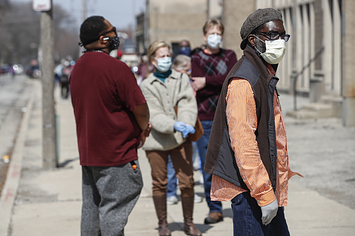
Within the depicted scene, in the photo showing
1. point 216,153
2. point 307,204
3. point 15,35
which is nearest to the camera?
point 216,153

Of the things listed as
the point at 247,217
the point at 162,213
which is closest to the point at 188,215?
the point at 162,213

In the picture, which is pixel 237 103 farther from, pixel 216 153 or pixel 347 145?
pixel 347 145

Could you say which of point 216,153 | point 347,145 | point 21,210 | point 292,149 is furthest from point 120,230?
point 347,145

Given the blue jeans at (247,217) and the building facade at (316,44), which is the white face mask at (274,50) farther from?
the building facade at (316,44)

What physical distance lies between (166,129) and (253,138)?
221 cm

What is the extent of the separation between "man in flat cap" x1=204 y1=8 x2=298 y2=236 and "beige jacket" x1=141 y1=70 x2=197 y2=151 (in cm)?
194

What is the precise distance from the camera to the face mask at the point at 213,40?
5.50 m

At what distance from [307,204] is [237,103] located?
11.9 feet

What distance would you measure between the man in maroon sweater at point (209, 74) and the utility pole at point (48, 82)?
137 inches

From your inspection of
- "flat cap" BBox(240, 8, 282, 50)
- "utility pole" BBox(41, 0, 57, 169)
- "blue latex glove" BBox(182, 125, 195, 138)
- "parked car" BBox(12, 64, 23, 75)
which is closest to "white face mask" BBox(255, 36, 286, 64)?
"flat cap" BBox(240, 8, 282, 50)

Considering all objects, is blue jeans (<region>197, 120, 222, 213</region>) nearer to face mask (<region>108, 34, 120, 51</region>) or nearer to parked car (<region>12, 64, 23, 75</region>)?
face mask (<region>108, 34, 120, 51</region>)

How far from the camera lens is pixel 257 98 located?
9.24 ft

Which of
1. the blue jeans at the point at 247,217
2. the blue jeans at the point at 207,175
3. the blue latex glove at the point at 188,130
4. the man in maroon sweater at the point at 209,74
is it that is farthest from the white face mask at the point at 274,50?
the blue jeans at the point at 207,175

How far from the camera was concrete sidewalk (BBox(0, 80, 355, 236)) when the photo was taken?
5242 millimetres
